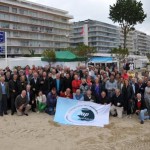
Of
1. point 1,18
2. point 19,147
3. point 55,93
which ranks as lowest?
point 19,147

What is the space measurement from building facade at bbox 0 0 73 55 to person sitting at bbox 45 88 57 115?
6004cm

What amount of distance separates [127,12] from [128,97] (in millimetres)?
33194

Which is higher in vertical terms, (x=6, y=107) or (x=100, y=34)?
(x=100, y=34)

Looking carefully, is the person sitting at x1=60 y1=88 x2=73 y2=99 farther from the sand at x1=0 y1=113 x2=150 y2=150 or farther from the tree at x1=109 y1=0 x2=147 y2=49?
the tree at x1=109 y1=0 x2=147 y2=49

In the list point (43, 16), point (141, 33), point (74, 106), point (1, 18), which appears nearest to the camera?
point (74, 106)

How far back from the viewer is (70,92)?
41.0ft

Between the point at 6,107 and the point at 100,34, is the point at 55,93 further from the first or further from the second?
the point at 100,34

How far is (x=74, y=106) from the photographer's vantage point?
11125 millimetres

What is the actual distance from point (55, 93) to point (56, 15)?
79.0 metres

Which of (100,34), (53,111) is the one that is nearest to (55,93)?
(53,111)

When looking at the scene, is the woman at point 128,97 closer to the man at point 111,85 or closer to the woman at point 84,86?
the man at point 111,85

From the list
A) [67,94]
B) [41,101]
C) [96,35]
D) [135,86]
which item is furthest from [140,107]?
[96,35]

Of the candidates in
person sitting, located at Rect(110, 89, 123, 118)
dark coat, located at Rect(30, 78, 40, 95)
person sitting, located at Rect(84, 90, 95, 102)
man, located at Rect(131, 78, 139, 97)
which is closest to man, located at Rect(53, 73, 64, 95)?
dark coat, located at Rect(30, 78, 40, 95)

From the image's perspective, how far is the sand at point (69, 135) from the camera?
26.8ft
